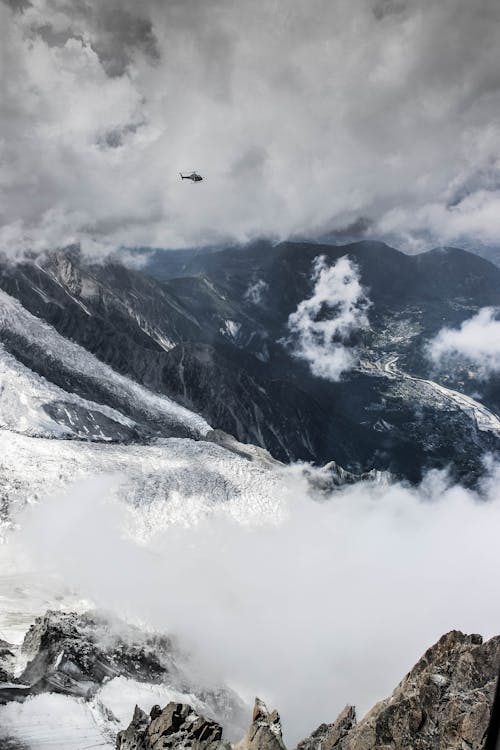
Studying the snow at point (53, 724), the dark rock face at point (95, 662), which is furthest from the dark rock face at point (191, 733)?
the dark rock face at point (95, 662)

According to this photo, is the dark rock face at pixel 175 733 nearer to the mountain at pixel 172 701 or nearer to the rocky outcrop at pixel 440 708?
the mountain at pixel 172 701

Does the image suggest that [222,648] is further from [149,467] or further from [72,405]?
[72,405]

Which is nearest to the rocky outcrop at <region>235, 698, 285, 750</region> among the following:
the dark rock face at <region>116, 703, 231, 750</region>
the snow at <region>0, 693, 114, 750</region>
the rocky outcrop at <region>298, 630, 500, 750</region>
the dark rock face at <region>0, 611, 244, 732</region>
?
the dark rock face at <region>116, 703, 231, 750</region>

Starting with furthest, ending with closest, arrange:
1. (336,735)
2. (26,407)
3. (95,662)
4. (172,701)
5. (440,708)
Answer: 1. (26,407)
2. (95,662)
3. (172,701)
4. (336,735)
5. (440,708)

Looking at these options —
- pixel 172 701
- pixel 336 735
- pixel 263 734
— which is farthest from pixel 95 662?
pixel 336 735

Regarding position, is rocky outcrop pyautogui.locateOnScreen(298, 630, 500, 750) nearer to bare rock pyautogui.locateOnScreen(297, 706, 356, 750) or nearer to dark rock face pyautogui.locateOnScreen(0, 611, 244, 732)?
bare rock pyautogui.locateOnScreen(297, 706, 356, 750)

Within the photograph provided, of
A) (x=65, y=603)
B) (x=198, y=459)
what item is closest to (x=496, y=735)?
(x=65, y=603)

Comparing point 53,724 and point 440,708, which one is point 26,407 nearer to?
point 53,724
